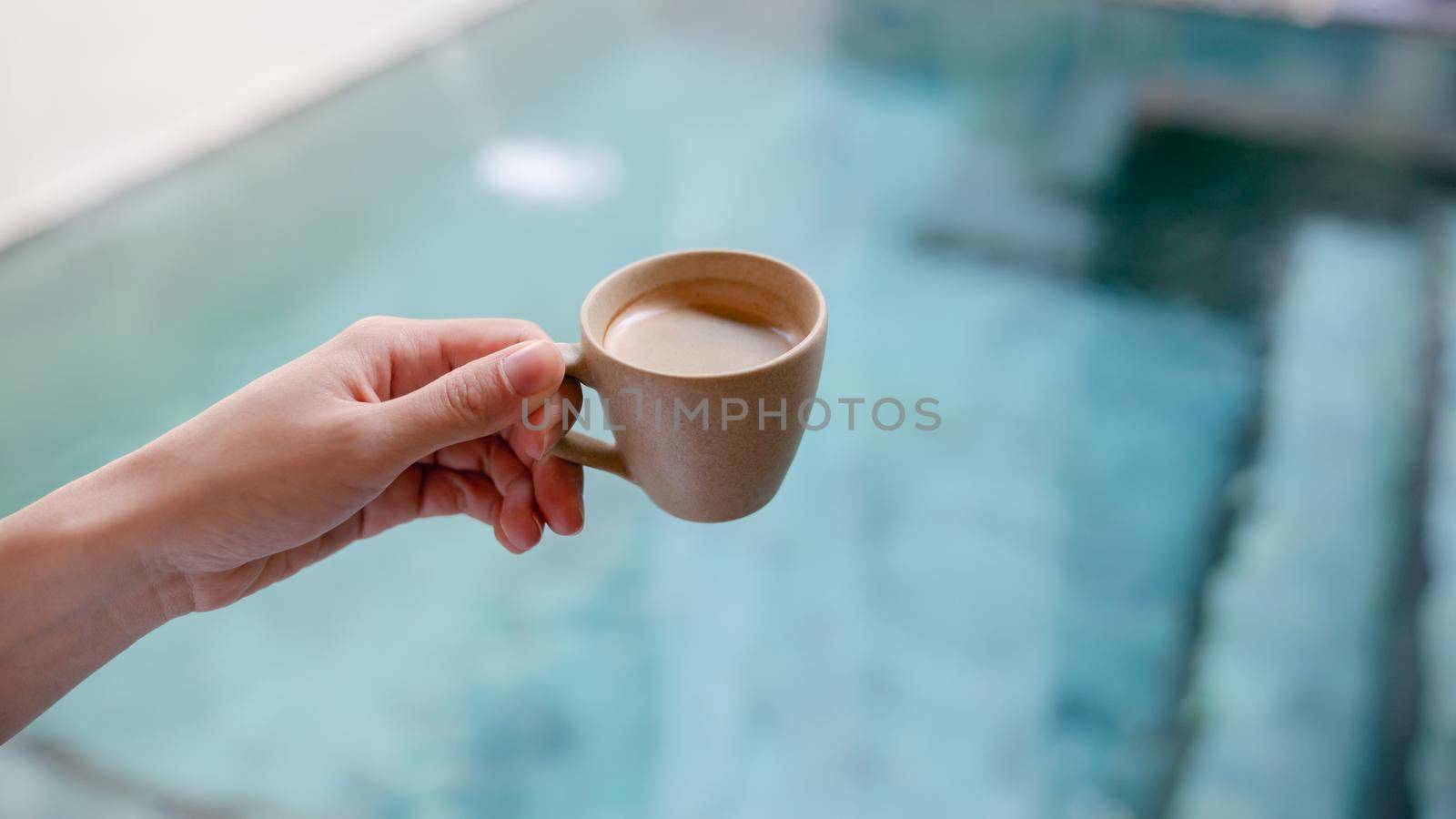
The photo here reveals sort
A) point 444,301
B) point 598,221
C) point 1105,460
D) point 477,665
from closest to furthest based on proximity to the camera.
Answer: point 477,665 → point 1105,460 → point 444,301 → point 598,221

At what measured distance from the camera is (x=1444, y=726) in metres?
1.22

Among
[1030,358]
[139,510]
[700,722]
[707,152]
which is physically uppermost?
[139,510]

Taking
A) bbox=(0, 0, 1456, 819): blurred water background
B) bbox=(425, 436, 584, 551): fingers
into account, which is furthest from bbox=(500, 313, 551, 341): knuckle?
bbox=(0, 0, 1456, 819): blurred water background

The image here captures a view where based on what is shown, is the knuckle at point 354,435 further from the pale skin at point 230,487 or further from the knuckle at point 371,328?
the knuckle at point 371,328

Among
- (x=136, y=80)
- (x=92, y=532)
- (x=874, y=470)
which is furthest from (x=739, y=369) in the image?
(x=136, y=80)

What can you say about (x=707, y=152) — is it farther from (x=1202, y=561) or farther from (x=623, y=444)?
(x=623, y=444)

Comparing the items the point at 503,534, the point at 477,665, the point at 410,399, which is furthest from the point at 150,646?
the point at 410,399

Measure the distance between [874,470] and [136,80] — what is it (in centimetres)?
201

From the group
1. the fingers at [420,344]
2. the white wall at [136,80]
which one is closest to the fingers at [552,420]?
the fingers at [420,344]

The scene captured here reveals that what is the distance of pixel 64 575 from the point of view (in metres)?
0.79

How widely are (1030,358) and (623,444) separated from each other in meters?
1.18

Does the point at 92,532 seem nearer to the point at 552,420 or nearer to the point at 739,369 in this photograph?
the point at 552,420

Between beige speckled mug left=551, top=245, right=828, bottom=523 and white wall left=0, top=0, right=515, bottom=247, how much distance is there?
2034 millimetres

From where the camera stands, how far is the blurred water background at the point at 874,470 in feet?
4.04
